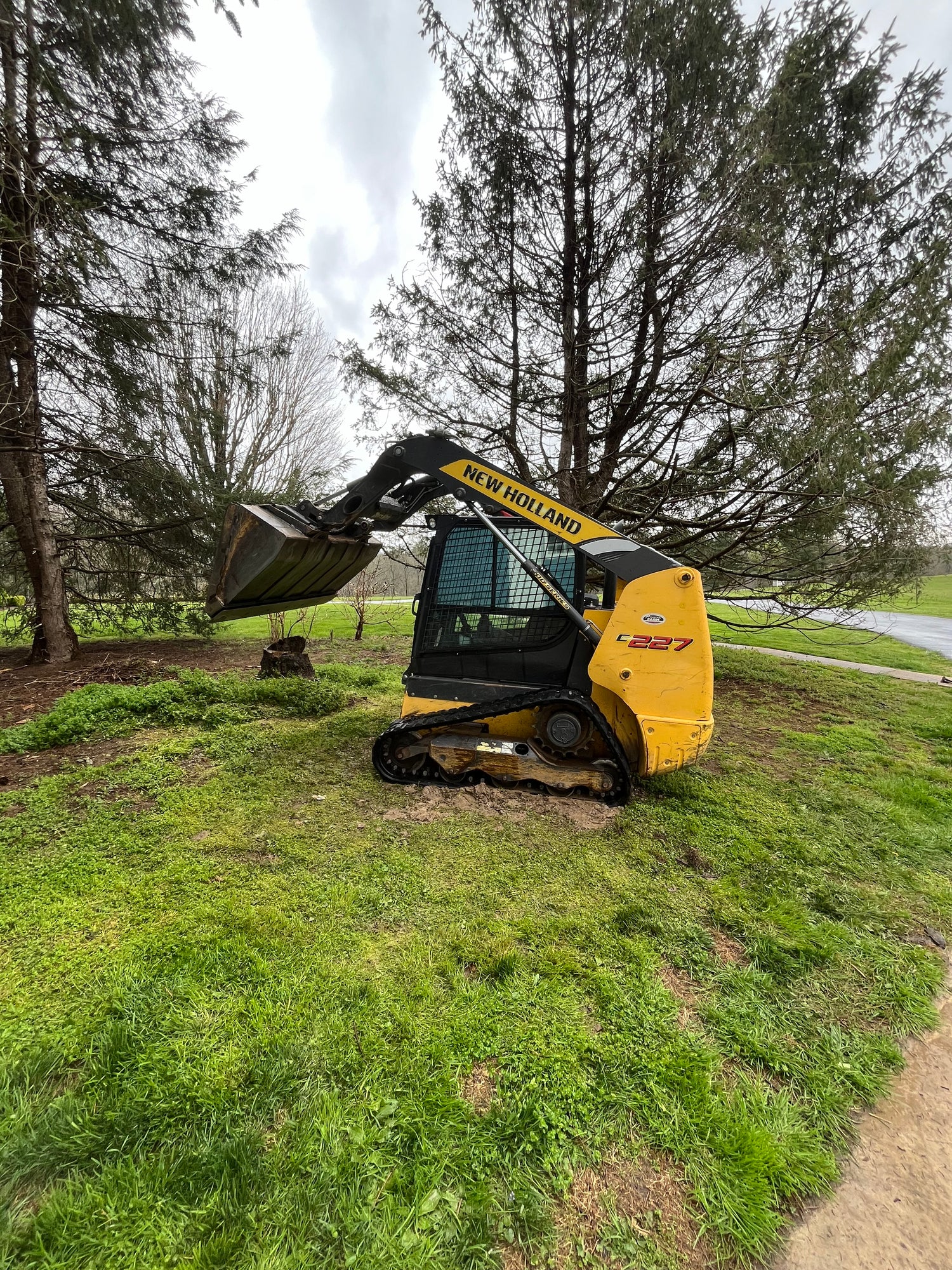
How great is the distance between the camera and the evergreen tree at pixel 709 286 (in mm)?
4738

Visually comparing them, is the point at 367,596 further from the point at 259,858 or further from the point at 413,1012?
the point at 413,1012

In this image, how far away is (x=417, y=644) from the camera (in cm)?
410

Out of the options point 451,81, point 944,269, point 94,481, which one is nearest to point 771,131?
point 944,269

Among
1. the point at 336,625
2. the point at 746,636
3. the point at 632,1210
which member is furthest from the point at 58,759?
the point at 746,636

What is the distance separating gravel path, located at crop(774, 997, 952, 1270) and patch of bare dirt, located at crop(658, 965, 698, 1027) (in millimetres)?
536

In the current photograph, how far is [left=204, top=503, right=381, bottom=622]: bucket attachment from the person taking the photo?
3.75 metres

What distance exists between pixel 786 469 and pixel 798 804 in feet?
10.6

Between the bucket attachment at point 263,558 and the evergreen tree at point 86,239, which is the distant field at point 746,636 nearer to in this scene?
the evergreen tree at point 86,239

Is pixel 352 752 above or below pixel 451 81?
below

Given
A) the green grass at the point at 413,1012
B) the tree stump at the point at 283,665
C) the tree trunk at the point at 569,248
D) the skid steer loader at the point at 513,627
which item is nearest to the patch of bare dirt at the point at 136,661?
the tree stump at the point at 283,665

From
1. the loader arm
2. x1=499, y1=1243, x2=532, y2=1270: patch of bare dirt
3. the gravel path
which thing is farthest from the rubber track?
x1=499, y1=1243, x2=532, y2=1270: patch of bare dirt

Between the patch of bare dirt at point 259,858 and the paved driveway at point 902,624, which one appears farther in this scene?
the paved driveway at point 902,624

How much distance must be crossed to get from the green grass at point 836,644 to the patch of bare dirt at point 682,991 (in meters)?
5.96

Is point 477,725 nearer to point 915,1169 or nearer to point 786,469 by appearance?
point 915,1169
